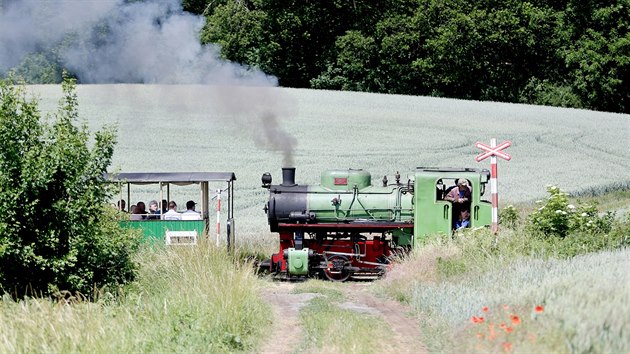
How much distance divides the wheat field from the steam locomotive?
2977 mm

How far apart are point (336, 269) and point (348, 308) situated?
17.1 ft

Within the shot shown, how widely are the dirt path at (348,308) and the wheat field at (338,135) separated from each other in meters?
6.92

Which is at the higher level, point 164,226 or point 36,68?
point 36,68

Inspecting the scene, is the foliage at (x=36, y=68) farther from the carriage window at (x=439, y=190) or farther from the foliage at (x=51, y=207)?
the foliage at (x=51, y=207)

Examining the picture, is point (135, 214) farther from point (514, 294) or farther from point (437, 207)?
point (514, 294)

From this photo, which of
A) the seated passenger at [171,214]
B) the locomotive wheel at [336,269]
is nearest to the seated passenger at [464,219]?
the locomotive wheel at [336,269]

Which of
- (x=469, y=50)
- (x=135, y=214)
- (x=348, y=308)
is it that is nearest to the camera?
(x=348, y=308)

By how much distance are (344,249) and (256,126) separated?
666 centimetres

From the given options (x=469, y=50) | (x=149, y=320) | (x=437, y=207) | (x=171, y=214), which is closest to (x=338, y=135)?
(x=171, y=214)

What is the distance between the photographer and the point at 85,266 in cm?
1413

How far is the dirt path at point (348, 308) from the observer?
1162 cm

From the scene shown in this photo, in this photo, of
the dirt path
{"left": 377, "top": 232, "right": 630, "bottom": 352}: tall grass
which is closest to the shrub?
{"left": 377, "top": 232, "right": 630, "bottom": 352}: tall grass

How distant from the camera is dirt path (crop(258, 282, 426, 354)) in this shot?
38.1ft

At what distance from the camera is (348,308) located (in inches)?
558
